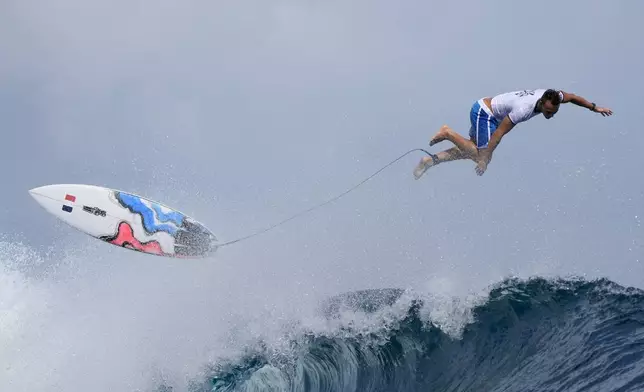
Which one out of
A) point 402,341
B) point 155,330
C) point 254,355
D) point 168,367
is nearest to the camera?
point 402,341

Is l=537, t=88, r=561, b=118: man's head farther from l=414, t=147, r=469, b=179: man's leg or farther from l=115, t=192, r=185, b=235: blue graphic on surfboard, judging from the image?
l=115, t=192, r=185, b=235: blue graphic on surfboard

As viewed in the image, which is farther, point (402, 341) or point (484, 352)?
point (402, 341)

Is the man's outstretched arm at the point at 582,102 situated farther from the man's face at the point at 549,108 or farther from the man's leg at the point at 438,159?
the man's leg at the point at 438,159

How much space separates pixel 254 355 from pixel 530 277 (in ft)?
14.7

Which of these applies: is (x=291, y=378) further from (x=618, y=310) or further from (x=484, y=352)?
(x=618, y=310)

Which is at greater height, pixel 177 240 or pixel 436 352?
pixel 177 240

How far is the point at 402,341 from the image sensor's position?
9227 millimetres

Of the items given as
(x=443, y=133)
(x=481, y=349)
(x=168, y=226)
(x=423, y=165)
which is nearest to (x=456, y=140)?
(x=443, y=133)

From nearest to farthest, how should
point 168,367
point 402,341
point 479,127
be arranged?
point 479,127, point 402,341, point 168,367

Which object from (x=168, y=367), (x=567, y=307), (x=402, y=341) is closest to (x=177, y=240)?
(x=168, y=367)

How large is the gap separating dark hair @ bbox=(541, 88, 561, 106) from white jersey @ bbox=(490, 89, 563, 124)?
0.11 metres

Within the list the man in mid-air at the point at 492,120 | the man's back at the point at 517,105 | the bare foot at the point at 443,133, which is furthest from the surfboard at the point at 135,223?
the man's back at the point at 517,105

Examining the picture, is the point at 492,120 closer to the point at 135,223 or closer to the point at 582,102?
the point at 582,102

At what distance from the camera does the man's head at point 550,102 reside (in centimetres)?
772
